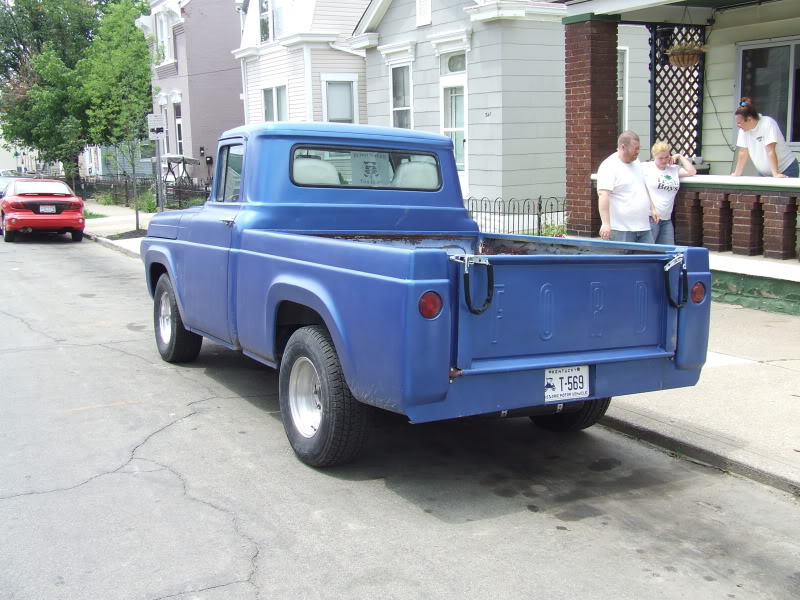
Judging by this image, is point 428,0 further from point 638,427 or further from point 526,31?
point 638,427

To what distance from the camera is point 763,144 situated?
10781 mm

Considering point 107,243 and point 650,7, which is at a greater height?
point 650,7

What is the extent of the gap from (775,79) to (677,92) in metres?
1.50

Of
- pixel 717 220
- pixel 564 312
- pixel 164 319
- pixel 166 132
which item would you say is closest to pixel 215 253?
pixel 164 319

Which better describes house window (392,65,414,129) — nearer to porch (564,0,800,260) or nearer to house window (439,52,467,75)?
house window (439,52,467,75)

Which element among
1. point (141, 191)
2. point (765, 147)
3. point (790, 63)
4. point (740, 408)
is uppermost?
point (790, 63)

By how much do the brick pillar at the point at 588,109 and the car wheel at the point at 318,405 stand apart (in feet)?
25.2

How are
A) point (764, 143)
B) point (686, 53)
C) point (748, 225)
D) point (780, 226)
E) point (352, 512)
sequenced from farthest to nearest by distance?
point (686, 53), point (764, 143), point (748, 225), point (780, 226), point (352, 512)

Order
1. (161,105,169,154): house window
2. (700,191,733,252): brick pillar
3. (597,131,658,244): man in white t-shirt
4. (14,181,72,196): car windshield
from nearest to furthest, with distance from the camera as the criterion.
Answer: (597,131,658,244): man in white t-shirt
(700,191,733,252): brick pillar
(14,181,72,196): car windshield
(161,105,169,154): house window

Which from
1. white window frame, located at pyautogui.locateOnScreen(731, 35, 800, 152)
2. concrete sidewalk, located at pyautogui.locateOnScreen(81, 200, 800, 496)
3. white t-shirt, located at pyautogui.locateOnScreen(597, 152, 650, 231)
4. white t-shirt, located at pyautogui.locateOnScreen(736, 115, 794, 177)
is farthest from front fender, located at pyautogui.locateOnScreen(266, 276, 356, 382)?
white window frame, located at pyautogui.locateOnScreen(731, 35, 800, 152)

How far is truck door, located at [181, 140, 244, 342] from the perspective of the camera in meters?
6.62

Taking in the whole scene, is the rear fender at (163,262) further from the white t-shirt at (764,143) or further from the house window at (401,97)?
the house window at (401,97)

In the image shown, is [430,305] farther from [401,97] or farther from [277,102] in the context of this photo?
[277,102]

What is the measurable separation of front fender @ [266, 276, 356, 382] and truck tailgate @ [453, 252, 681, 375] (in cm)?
70
